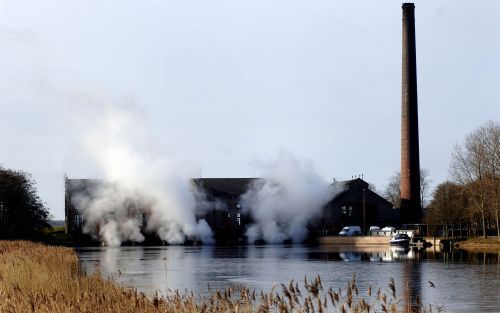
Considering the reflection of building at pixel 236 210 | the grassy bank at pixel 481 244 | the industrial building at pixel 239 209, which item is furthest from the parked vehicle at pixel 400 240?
the reflection of building at pixel 236 210

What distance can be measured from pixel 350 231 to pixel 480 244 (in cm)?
3908

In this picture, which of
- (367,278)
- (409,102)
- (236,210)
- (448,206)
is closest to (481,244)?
(448,206)

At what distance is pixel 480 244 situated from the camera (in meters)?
97.4

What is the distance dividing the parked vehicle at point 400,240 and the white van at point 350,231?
1738 centimetres

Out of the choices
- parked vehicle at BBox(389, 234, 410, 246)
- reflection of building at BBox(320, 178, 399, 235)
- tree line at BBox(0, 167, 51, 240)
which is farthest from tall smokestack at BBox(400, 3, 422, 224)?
tree line at BBox(0, 167, 51, 240)

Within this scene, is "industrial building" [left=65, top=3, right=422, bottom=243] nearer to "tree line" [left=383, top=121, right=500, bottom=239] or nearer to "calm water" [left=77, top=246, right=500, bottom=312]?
"tree line" [left=383, top=121, right=500, bottom=239]

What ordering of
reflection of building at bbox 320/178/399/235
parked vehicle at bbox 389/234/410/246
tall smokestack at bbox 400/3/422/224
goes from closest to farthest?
parked vehicle at bbox 389/234/410/246, tall smokestack at bbox 400/3/422/224, reflection of building at bbox 320/178/399/235

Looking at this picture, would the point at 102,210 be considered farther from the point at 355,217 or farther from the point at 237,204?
the point at 355,217

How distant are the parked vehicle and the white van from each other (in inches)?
684

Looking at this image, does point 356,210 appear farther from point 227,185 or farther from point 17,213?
point 17,213

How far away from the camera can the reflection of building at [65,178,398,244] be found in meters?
A: 143

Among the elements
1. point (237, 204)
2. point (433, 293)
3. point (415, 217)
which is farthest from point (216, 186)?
point (433, 293)

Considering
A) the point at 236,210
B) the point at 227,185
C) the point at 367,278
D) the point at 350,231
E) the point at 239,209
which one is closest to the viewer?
the point at 367,278

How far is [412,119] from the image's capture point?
119 m
